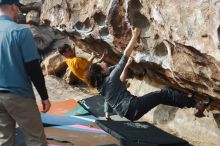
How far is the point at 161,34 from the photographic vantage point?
541cm

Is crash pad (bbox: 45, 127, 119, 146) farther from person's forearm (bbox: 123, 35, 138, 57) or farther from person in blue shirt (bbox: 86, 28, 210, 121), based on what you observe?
person's forearm (bbox: 123, 35, 138, 57)

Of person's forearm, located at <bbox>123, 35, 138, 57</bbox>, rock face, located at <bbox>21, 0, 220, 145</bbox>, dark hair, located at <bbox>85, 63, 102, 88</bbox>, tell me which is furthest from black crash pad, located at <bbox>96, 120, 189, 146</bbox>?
person's forearm, located at <bbox>123, 35, 138, 57</bbox>

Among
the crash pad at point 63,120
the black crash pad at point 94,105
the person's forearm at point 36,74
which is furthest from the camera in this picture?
the black crash pad at point 94,105

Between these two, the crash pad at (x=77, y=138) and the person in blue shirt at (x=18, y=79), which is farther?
the crash pad at (x=77, y=138)

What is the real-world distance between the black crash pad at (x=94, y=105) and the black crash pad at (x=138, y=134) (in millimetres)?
1058

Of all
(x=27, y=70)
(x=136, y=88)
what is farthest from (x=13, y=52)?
(x=136, y=88)

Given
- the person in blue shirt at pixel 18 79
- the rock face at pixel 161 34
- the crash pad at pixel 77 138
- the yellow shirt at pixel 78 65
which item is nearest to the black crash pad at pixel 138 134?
the crash pad at pixel 77 138

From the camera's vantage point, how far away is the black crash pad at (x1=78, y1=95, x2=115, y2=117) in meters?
8.16

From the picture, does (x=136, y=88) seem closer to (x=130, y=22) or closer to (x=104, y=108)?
(x=104, y=108)

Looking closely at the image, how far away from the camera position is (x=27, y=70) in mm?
3742

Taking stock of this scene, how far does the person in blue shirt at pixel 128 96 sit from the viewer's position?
5.48 m

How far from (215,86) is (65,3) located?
3.98 metres

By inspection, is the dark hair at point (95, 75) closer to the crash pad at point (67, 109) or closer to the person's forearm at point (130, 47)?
the person's forearm at point (130, 47)

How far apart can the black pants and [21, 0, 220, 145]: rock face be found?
236 millimetres
